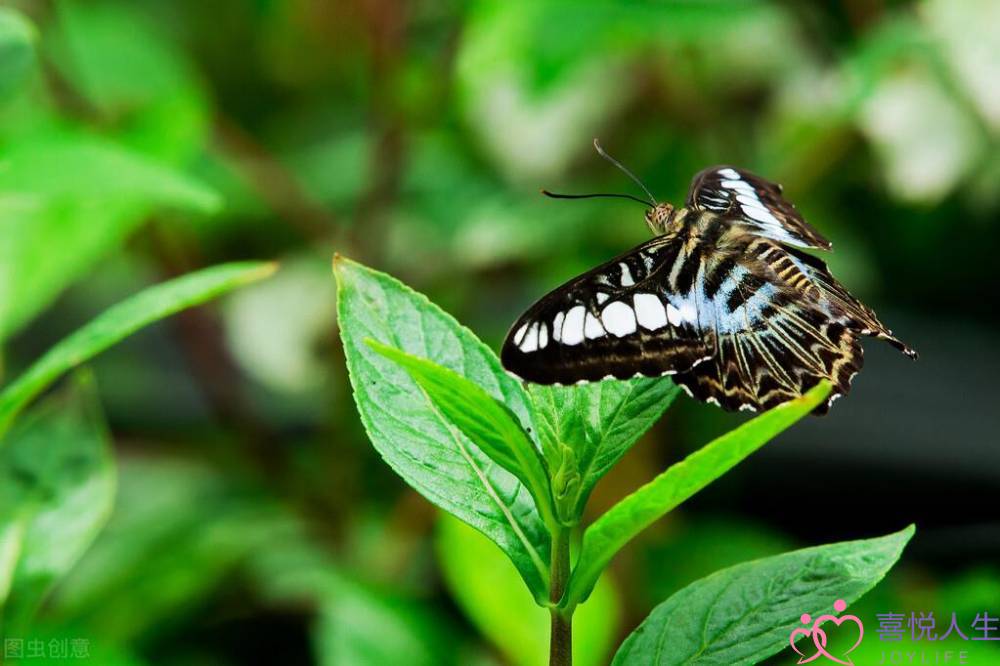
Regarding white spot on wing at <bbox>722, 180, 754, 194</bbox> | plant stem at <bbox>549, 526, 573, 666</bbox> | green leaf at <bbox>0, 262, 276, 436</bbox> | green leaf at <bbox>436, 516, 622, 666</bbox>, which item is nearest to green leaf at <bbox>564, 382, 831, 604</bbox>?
plant stem at <bbox>549, 526, 573, 666</bbox>

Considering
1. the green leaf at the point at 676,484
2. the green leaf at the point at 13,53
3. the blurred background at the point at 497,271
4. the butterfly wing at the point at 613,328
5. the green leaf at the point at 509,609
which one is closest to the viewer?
the green leaf at the point at 676,484

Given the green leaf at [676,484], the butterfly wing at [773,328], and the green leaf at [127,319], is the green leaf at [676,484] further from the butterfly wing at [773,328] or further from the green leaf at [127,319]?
the green leaf at [127,319]

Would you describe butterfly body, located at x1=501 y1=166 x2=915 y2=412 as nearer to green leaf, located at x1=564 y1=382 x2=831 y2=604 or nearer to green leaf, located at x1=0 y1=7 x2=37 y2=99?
green leaf, located at x1=564 y1=382 x2=831 y2=604

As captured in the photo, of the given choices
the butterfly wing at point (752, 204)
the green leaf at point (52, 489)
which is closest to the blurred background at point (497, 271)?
the green leaf at point (52, 489)

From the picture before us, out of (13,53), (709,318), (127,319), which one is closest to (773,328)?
(709,318)

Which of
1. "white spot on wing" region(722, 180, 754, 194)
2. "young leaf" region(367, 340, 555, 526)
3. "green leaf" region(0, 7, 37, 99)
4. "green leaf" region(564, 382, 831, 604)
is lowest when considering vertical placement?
"green leaf" region(564, 382, 831, 604)

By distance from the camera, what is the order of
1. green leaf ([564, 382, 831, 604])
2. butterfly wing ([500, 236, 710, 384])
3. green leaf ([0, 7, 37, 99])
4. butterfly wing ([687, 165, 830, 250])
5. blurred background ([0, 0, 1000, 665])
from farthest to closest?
blurred background ([0, 0, 1000, 665])
butterfly wing ([687, 165, 830, 250])
green leaf ([0, 7, 37, 99])
butterfly wing ([500, 236, 710, 384])
green leaf ([564, 382, 831, 604])

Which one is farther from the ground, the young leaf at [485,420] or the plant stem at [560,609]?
the young leaf at [485,420]
